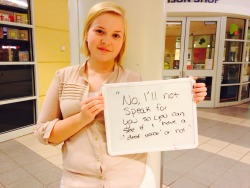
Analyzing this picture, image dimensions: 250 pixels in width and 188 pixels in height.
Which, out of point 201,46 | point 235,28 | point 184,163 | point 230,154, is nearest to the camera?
point 184,163

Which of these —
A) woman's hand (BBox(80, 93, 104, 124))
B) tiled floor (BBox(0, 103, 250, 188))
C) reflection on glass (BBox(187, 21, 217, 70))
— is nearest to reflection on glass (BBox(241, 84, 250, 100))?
reflection on glass (BBox(187, 21, 217, 70))

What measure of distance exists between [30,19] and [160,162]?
361 centimetres

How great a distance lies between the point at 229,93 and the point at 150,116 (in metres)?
6.20

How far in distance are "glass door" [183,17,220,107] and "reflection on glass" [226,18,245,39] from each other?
1.49 ft

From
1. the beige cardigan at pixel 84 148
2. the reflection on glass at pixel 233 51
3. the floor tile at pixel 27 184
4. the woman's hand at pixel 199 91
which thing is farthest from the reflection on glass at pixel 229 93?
the beige cardigan at pixel 84 148

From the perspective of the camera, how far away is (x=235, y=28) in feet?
19.7

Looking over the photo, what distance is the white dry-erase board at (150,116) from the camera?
89cm

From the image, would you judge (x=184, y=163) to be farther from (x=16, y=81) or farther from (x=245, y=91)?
(x=245, y=91)

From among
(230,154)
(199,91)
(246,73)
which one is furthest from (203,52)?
(199,91)

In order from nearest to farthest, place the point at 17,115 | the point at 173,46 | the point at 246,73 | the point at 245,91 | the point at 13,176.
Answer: the point at 13,176
the point at 17,115
the point at 173,46
the point at 246,73
the point at 245,91

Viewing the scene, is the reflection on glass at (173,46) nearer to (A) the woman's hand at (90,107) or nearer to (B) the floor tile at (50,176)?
(B) the floor tile at (50,176)

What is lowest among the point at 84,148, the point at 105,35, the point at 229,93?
the point at 229,93

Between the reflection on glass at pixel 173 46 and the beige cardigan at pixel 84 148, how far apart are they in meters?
5.39

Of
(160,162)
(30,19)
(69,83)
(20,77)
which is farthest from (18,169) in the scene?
(30,19)
